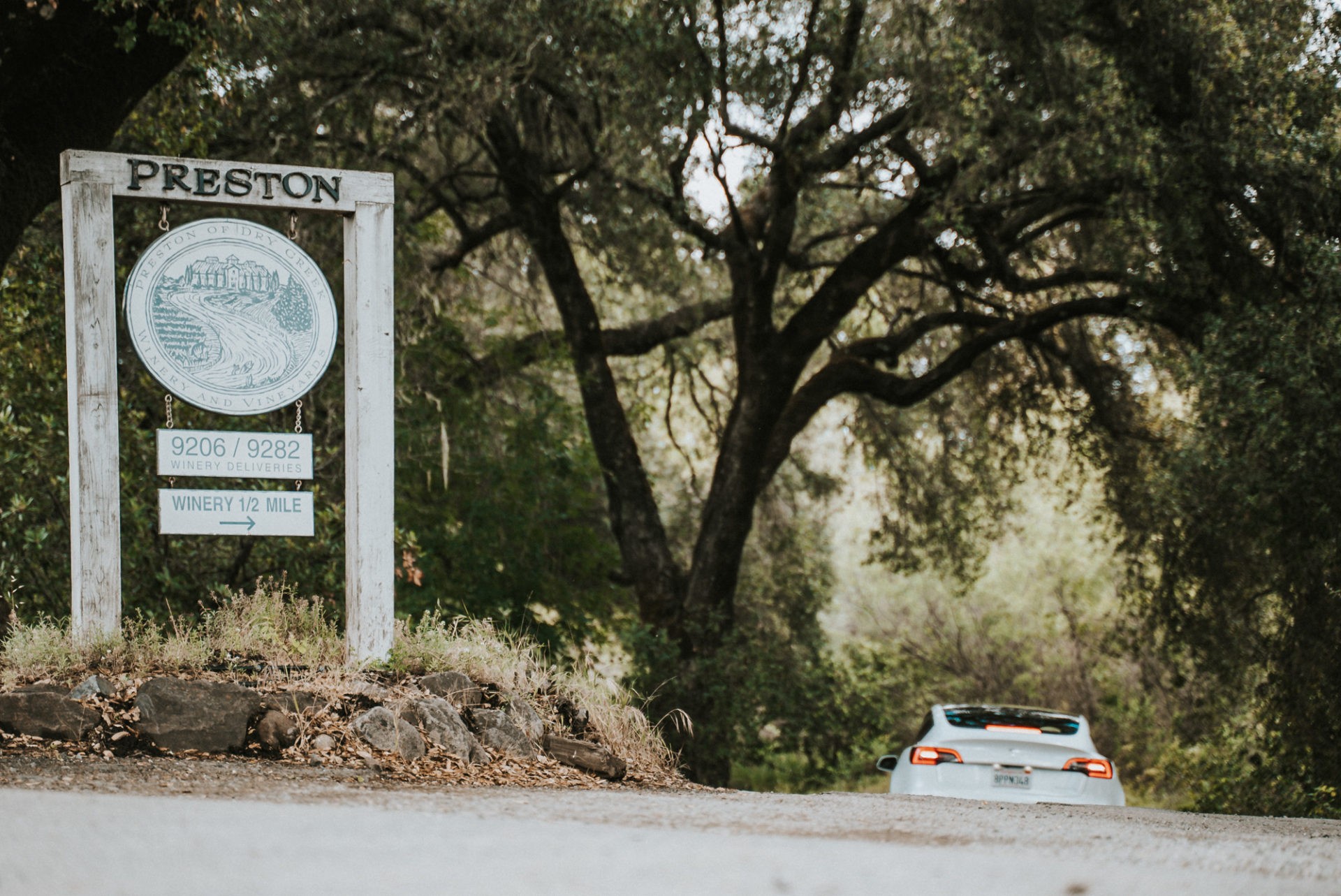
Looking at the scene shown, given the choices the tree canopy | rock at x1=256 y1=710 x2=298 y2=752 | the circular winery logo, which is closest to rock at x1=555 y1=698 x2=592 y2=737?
rock at x1=256 y1=710 x2=298 y2=752

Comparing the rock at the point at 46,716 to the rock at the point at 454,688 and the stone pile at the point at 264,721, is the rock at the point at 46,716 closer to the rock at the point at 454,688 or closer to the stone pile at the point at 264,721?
the stone pile at the point at 264,721

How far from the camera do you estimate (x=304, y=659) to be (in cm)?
770

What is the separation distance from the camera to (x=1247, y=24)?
1136 cm

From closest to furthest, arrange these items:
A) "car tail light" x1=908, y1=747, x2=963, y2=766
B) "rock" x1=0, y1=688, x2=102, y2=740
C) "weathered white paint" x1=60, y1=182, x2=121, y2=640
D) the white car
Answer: "rock" x1=0, y1=688, x2=102, y2=740
"weathered white paint" x1=60, y1=182, x2=121, y2=640
the white car
"car tail light" x1=908, y1=747, x2=963, y2=766

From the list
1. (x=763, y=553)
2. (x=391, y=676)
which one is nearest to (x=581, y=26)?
(x=391, y=676)

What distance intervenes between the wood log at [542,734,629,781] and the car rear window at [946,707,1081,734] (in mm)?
3306

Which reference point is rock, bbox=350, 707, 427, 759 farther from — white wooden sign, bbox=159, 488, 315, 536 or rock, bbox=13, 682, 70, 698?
white wooden sign, bbox=159, 488, 315, 536

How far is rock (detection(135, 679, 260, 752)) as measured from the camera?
660 cm

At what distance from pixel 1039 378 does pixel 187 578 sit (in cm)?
1188

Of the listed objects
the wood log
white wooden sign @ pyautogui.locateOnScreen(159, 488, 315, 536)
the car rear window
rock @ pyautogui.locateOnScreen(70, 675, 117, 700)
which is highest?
white wooden sign @ pyautogui.locateOnScreen(159, 488, 315, 536)

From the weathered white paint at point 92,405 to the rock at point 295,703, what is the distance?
1.40m

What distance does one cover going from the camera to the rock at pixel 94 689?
21.9 ft

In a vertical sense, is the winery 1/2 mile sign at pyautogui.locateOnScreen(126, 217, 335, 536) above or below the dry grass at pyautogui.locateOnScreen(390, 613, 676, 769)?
above

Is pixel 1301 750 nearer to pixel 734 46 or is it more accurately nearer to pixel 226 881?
pixel 734 46
